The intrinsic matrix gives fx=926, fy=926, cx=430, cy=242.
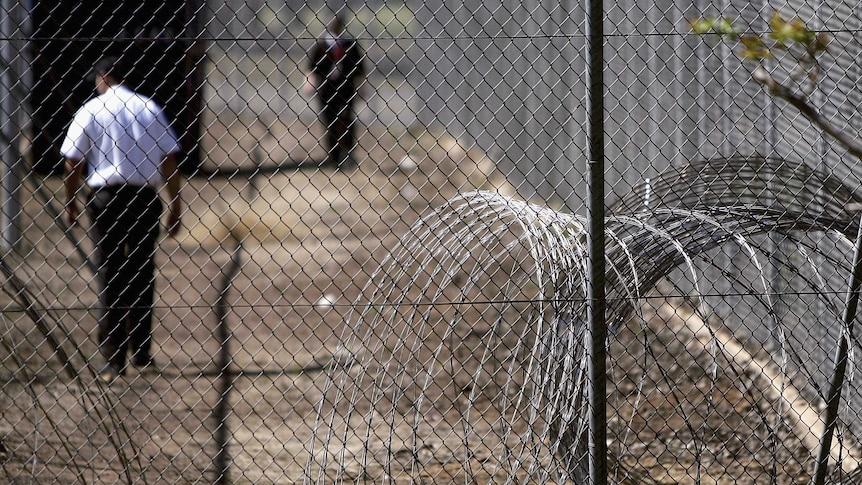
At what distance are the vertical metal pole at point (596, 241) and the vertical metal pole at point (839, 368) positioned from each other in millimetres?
923

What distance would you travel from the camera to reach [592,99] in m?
3.26

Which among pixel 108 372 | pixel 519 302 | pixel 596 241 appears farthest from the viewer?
pixel 108 372

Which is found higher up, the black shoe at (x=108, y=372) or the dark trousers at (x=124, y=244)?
the dark trousers at (x=124, y=244)

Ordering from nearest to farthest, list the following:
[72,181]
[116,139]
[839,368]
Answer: [839,368] < [72,181] < [116,139]

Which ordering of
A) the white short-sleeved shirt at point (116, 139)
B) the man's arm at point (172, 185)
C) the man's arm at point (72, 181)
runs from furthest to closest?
the man's arm at point (172, 185), the white short-sleeved shirt at point (116, 139), the man's arm at point (72, 181)

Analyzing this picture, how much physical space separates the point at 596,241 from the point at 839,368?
44.9 inches

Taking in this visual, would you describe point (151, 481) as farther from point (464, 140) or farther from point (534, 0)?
point (464, 140)

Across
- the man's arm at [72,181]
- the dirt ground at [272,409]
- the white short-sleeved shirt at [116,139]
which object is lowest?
the dirt ground at [272,409]

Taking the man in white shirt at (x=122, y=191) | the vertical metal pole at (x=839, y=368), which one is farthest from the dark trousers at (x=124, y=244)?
the vertical metal pole at (x=839, y=368)

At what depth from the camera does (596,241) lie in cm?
328

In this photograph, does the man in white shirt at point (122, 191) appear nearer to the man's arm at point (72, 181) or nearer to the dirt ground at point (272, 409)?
the man's arm at point (72, 181)

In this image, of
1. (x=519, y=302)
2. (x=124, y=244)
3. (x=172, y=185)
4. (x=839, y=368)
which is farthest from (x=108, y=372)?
(x=839, y=368)

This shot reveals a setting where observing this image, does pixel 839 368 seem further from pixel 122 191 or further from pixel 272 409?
pixel 122 191

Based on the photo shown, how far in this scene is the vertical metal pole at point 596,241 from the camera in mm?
3221
